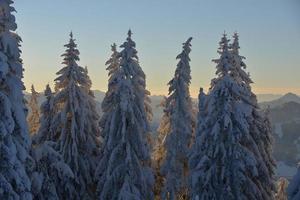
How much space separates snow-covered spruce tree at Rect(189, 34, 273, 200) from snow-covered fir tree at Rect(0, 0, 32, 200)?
39.7ft

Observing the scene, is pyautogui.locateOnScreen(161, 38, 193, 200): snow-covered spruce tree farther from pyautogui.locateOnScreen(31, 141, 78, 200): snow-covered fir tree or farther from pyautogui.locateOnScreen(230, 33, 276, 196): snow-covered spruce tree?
pyautogui.locateOnScreen(31, 141, 78, 200): snow-covered fir tree

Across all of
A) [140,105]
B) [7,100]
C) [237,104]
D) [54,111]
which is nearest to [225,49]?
[237,104]

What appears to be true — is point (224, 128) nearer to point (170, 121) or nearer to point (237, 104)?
point (237, 104)

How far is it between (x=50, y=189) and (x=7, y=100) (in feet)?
21.5

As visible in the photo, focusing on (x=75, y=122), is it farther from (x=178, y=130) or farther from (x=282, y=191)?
(x=282, y=191)

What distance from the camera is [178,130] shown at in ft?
115

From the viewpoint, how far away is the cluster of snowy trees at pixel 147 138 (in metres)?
27.9

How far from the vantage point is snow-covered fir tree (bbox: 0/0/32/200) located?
18141 mm

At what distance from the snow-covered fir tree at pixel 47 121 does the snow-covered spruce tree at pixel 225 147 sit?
994 cm

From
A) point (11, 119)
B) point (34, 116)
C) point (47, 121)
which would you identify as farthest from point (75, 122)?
point (34, 116)

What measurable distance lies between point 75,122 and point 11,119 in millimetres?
13401

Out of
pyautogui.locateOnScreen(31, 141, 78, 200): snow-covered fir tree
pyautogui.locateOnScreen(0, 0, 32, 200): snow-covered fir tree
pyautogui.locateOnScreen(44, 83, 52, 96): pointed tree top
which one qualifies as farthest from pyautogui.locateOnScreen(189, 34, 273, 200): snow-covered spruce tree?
pyautogui.locateOnScreen(0, 0, 32, 200): snow-covered fir tree

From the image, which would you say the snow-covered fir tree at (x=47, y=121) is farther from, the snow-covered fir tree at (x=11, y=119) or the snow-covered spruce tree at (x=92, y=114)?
the snow-covered fir tree at (x=11, y=119)

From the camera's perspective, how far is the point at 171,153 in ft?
114
